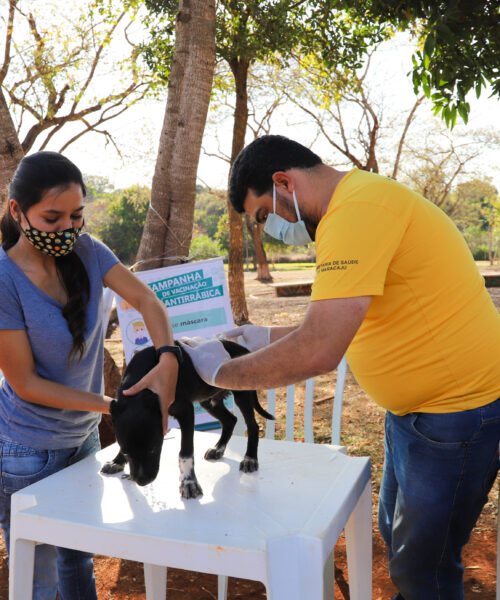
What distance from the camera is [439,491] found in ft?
6.03

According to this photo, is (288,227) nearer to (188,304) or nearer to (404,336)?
(404,336)

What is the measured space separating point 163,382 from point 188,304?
6.07 feet

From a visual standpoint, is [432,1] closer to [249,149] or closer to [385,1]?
[385,1]

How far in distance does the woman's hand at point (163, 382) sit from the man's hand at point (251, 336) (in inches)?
14.5

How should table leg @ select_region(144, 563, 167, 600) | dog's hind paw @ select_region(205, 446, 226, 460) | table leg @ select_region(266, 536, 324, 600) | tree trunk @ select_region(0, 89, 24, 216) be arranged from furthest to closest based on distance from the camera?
1. tree trunk @ select_region(0, 89, 24, 216)
2. table leg @ select_region(144, 563, 167, 600)
3. dog's hind paw @ select_region(205, 446, 226, 460)
4. table leg @ select_region(266, 536, 324, 600)

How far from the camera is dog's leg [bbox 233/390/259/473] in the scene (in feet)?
6.90

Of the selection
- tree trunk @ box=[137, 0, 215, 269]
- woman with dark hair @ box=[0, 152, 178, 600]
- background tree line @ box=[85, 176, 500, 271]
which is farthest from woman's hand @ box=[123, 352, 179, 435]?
background tree line @ box=[85, 176, 500, 271]

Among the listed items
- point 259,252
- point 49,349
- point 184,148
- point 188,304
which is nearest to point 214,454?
point 49,349

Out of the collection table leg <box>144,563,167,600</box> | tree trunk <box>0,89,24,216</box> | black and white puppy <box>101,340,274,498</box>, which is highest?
tree trunk <box>0,89,24,216</box>

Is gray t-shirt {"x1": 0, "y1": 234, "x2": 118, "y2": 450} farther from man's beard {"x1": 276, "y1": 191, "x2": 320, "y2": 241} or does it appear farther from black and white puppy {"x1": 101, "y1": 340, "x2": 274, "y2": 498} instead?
man's beard {"x1": 276, "y1": 191, "x2": 320, "y2": 241}

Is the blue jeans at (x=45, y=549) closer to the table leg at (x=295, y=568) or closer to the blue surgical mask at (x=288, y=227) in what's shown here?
the table leg at (x=295, y=568)

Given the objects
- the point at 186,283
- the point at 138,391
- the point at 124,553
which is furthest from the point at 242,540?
the point at 186,283

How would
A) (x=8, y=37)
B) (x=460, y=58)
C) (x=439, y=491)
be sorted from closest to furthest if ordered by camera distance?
(x=439, y=491), (x=460, y=58), (x=8, y=37)

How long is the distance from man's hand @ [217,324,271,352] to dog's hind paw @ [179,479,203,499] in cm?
64
